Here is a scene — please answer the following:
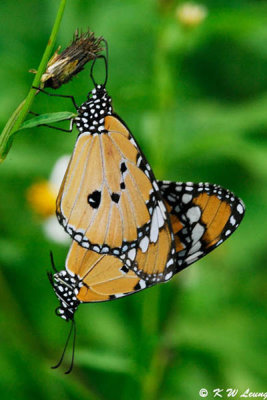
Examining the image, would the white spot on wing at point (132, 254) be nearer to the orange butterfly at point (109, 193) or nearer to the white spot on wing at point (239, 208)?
the orange butterfly at point (109, 193)

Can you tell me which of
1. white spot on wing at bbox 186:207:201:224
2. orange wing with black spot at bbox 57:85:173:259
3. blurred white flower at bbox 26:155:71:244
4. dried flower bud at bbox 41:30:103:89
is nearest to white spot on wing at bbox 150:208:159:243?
orange wing with black spot at bbox 57:85:173:259

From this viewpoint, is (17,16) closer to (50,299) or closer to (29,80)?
(29,80)

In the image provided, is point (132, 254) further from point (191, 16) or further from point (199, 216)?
point (191, 16)

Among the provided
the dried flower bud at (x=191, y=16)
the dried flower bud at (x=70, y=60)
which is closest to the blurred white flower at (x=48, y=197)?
the dried flower bud at (x=191, y=16)

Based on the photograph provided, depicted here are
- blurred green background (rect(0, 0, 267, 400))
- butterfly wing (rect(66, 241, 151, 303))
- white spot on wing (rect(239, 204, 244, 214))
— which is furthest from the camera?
blurred green background (rect(0, 0, 267, 400))

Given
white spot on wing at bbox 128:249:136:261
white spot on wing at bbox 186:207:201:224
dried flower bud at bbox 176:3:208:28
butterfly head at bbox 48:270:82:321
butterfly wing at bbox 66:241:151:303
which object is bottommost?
butterfly head at bbox 48:270:82:321

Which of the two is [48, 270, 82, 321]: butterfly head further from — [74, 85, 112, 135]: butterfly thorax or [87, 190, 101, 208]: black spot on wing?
[74, 85, 112, 135]: butterfly thorax
